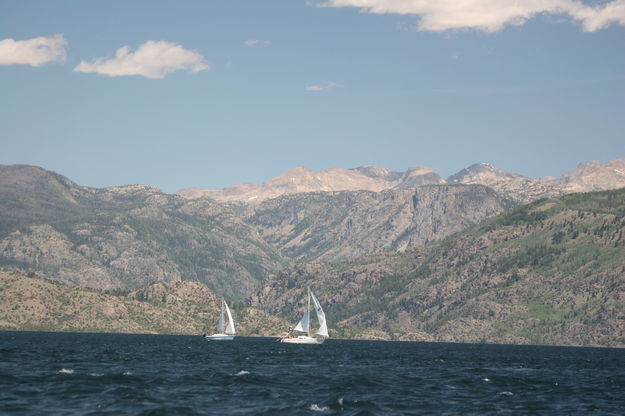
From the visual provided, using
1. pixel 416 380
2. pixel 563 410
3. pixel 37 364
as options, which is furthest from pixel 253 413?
pixel 37 364

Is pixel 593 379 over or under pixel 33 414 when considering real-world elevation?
under

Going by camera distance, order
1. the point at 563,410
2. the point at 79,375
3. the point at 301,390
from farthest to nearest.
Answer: the point at 79,375 < the point at 301,390 < the point at 563,410

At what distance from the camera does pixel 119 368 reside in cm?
17762

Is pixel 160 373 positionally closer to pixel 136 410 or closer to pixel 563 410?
pixel 136 410

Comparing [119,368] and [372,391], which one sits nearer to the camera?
[372,391]

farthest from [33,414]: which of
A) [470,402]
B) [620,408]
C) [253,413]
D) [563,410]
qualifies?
[620,408]

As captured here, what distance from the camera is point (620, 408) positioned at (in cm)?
12312

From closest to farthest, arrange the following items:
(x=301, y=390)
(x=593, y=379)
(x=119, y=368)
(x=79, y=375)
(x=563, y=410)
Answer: (x=563, y=410)
(x=301, y=390)
(x=79, y=375)
(x=119, y=368)
(x=593, y=379)

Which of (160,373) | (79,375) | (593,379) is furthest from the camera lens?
(593,379)

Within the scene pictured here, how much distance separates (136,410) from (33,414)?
12561 millimetres

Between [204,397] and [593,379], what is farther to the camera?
[593,379]

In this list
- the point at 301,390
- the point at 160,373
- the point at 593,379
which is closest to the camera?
the point at 301,390

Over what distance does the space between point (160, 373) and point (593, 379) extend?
338 ft

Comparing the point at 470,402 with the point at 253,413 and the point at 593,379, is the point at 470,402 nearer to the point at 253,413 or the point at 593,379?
the point at 253,413
